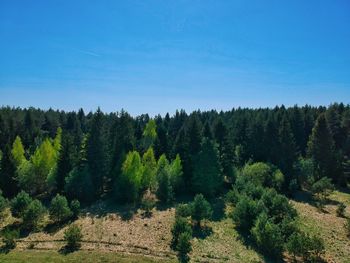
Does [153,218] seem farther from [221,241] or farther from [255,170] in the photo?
[255,170]

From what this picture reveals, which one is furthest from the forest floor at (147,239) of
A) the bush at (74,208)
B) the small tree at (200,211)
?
the small tree at (200,211)

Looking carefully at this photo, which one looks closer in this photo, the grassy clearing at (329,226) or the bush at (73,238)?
the grassy clearing at (329,226)

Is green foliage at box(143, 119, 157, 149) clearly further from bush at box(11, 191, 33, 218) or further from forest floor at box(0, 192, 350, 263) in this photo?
bush at box(11, 191, 33, 218)

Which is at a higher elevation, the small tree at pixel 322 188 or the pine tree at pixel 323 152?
the pine tree at pixel 323 152

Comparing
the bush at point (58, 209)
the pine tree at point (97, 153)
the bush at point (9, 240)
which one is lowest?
the bush at point (9, 240)

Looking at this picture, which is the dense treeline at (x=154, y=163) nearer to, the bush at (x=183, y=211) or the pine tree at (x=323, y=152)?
the pine tree at (x=323, y=152)

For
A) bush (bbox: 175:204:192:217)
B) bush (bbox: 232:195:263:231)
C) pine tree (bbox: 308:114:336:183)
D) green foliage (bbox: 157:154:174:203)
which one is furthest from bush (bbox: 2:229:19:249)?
pine tree (bbox: 308:114:336:183)

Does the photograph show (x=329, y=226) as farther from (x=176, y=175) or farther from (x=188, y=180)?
(x=176, y=175)

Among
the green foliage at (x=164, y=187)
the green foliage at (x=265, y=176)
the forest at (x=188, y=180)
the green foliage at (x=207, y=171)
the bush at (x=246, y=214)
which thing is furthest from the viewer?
the green foliage at (x=265, y=176)
